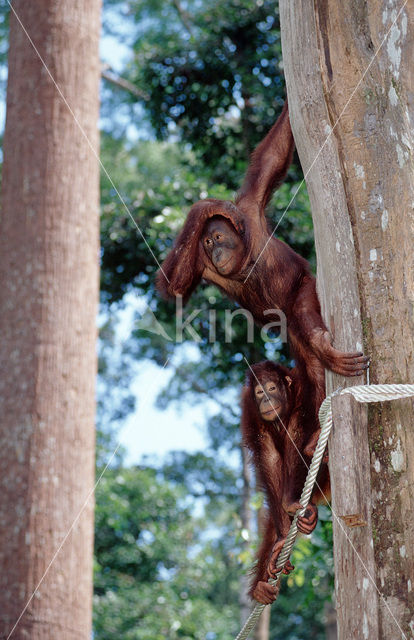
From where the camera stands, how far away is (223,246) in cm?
364

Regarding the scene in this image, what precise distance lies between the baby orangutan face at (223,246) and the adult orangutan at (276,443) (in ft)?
1.90

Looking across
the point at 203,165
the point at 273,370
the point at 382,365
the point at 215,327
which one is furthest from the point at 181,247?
the point at 203,165

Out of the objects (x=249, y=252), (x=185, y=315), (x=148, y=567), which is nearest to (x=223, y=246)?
(x=249, y=252)

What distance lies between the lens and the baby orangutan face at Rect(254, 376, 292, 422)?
3691 mm

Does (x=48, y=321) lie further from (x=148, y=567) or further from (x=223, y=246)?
(x=148, y=567)

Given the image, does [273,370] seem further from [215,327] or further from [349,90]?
[215,327]

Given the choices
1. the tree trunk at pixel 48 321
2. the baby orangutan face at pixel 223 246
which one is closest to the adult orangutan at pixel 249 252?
the baby orangutan face at pixel 223 246

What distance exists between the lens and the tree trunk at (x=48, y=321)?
2908 millimetres

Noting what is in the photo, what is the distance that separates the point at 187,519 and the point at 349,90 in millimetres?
9633

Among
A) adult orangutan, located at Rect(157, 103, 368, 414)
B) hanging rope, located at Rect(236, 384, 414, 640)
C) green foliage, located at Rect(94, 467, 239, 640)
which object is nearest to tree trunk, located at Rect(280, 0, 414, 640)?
hanging rope, located at Rect(236, 384, 414, 640)

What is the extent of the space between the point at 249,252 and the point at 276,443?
0.92m

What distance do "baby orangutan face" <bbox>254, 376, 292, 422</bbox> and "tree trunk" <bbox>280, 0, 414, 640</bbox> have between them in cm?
104

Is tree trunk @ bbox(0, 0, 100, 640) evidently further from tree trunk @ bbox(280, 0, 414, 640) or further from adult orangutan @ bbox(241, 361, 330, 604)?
tree trunk @ bbox(280, 0, 414, 640)

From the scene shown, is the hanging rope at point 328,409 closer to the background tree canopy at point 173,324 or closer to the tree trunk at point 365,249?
the tree trunk at point 365,249
